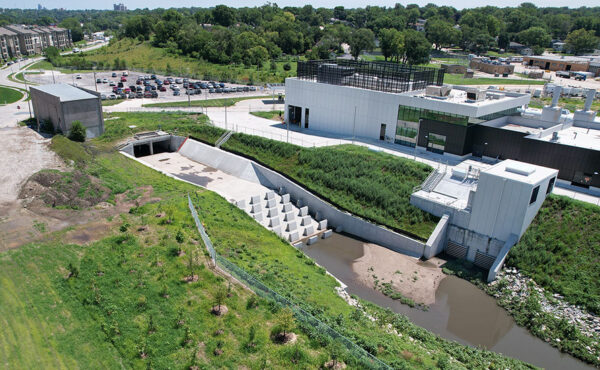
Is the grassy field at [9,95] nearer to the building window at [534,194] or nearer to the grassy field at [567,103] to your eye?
the building window at [534,194]

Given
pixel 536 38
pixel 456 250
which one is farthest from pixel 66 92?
pixel 536 38

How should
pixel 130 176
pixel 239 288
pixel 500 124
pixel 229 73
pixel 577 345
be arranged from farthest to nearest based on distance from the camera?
pixel 229 73, pixel 500 124, pixel 130 176, pixel 577 345, pixel 239 288

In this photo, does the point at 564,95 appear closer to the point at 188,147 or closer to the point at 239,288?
the point at 188,147

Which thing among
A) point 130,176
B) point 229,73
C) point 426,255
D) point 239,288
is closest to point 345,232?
point 426,255

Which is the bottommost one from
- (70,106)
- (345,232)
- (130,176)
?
(345,232)

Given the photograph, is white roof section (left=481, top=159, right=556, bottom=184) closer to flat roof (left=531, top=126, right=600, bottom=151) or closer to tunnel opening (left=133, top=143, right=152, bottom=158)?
flat roof (left=531, top=126, right=600, bottom=151)

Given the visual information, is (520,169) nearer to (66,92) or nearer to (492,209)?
(492,209)
